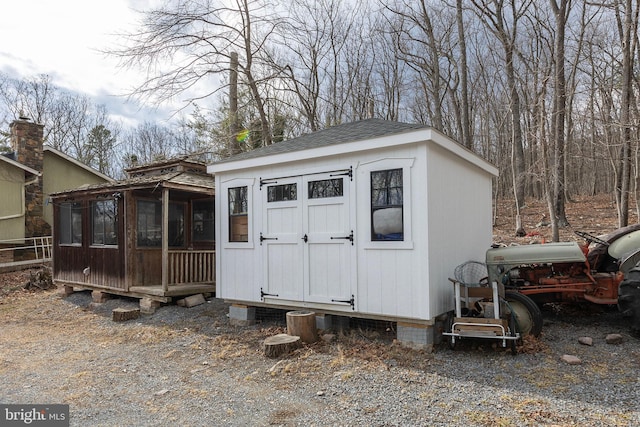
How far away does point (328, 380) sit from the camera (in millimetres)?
4109

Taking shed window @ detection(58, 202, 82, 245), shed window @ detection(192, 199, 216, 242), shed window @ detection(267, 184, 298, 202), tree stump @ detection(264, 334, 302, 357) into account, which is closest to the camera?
tree stump @ detection(264, 334, 302, 357)

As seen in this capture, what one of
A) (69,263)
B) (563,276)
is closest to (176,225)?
(69,263)

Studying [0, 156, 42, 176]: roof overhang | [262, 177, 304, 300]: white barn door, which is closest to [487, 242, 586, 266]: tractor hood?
[262, 177, 304, 300]: white barn door

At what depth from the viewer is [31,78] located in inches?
940

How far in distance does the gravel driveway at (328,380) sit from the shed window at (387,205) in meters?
1.40

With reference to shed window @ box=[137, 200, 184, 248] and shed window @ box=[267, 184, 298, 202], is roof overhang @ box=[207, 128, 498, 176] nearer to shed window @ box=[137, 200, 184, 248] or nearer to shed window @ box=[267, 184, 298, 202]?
shed window @ box=[267, 184, 298, 202]

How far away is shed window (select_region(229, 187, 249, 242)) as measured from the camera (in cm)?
655

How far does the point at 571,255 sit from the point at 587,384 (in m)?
1.84

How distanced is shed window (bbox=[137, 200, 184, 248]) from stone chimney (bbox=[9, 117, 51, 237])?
812cm

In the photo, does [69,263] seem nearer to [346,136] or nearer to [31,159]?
[31,159]

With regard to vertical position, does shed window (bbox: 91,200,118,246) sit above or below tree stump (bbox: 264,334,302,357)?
above

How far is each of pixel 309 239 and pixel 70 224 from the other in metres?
7.04

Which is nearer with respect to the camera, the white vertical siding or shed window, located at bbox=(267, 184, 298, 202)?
the white vertical siding

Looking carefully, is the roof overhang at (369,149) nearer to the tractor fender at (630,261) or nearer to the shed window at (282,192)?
the shed window at (282,192)
